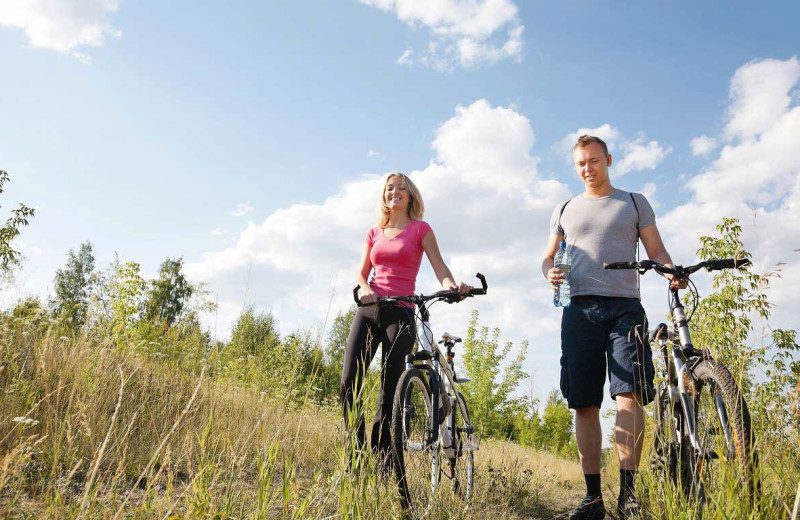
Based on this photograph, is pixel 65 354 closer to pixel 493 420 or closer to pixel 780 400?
pixel 780 400

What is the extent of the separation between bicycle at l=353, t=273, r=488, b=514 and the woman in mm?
126

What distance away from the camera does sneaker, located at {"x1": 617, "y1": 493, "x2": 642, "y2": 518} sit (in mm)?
2990

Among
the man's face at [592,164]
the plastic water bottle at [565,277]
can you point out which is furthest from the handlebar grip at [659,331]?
the man's face at [592,164]

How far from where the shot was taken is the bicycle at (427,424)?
312cm

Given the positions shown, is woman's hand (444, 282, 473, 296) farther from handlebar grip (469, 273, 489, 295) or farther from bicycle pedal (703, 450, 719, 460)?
bicycle pedal (703, 450, 719, 460)

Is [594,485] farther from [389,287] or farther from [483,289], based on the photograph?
[389,287]

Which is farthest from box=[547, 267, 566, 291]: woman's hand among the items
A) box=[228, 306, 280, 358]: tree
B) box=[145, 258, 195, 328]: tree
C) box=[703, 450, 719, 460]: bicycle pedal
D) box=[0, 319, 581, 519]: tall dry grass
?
box=[145, 258, 195, 328]: tree

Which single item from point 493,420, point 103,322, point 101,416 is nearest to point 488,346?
point 493,420

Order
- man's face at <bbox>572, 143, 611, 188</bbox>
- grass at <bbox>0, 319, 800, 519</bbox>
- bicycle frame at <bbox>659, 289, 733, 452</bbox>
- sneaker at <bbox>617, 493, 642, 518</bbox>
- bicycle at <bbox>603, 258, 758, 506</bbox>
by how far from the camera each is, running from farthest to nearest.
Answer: man's face at <bbox>572, 143, 611, 188</bbox> → sneaker at <bbox>617, 493, 642, 518</bbox> → bicycle frame at <bbox>659, 289, 733, 452</bbox> → bicycle at <bbox>603, 258, 758, 506</bbox> → grass at <bbox>0, 319, 800, 519</bbox>

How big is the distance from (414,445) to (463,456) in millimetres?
871

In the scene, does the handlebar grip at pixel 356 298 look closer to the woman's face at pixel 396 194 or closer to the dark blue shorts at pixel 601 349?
the woman's face at pixel 396 194

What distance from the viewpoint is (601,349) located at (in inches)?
133

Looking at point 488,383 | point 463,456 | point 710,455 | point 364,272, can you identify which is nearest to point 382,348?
point 364,272

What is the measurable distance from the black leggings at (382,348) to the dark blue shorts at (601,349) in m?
1.01
